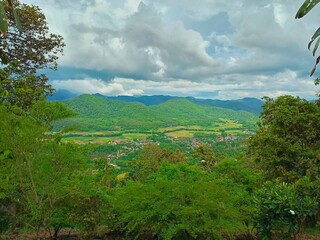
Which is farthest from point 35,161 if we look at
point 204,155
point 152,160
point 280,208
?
point 204,155

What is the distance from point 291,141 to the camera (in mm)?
15172

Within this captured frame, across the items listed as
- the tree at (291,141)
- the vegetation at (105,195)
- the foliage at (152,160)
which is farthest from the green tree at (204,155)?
the vegetation at (105,195)

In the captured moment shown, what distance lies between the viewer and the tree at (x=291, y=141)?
48.3 feet

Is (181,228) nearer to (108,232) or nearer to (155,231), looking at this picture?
(155,231)

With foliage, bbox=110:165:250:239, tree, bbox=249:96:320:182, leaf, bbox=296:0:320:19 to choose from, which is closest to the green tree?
tree, bbox=249:96:320:182

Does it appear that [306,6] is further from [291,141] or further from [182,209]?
[291,141]

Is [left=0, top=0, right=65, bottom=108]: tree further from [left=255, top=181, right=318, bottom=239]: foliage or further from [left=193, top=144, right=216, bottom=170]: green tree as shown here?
[left=193, top=144, right=216, bottom=170]: green tree

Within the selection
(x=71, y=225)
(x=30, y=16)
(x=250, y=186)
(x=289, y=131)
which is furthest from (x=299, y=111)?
(x=30, y=16)

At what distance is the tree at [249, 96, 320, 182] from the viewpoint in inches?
579

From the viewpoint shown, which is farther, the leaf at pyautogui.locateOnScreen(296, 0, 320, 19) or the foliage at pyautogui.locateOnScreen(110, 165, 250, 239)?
the foliage at pyautogui.locateOnScreen(110, 165, 250, 239)

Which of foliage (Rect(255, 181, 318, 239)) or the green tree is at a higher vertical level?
foliage (Rect(255, 181, 318, 239))

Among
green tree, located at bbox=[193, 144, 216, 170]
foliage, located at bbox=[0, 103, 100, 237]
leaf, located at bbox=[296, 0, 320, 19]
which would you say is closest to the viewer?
leaf, located at bbox=[296, 0, 320, 19]

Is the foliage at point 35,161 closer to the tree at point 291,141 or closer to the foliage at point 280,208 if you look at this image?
the foliage at point 280,208

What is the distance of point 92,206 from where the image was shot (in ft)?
35.6
